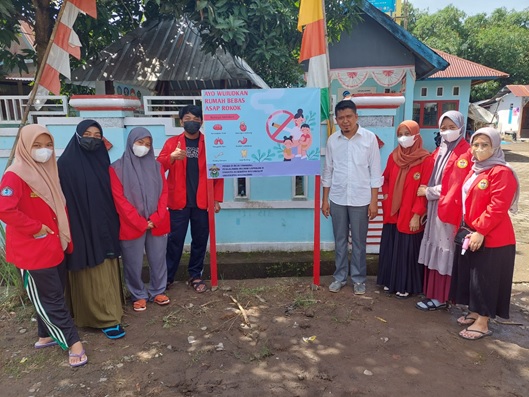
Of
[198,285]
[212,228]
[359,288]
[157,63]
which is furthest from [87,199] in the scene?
[157,63]

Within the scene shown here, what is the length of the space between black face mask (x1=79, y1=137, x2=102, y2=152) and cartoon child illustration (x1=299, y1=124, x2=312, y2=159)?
1721 millimetres

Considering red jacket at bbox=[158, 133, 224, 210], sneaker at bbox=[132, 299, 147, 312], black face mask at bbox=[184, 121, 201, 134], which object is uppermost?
black face mask at bbox=[184, 121, 201, 134]

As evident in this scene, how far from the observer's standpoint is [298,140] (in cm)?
363

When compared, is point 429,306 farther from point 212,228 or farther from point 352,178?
point 212,228

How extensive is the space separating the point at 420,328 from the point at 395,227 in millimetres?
884

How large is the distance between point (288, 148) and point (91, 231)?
5.89 ft

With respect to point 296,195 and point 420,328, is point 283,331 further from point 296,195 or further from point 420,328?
point 296,195

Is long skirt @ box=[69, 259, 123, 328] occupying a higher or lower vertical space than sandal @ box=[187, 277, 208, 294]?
higher

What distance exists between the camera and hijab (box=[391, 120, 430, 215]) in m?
3.33

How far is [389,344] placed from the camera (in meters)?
2.99

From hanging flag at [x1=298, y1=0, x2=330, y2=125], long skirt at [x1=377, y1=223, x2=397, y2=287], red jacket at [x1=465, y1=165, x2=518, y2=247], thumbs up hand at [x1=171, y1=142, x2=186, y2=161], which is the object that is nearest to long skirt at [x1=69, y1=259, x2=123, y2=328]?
thumbs up hand at [x1=171, y1=142, x2=186, y2=161]

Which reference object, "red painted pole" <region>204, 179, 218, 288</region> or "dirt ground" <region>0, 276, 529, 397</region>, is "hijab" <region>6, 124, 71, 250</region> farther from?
"red painted pole" <region>204, 179, 218, 288</region>

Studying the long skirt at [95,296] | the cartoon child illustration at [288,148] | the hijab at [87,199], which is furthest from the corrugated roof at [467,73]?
the long skirt at [95,296]

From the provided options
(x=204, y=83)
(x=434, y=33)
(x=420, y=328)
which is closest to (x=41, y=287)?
(x=420, y=328)
